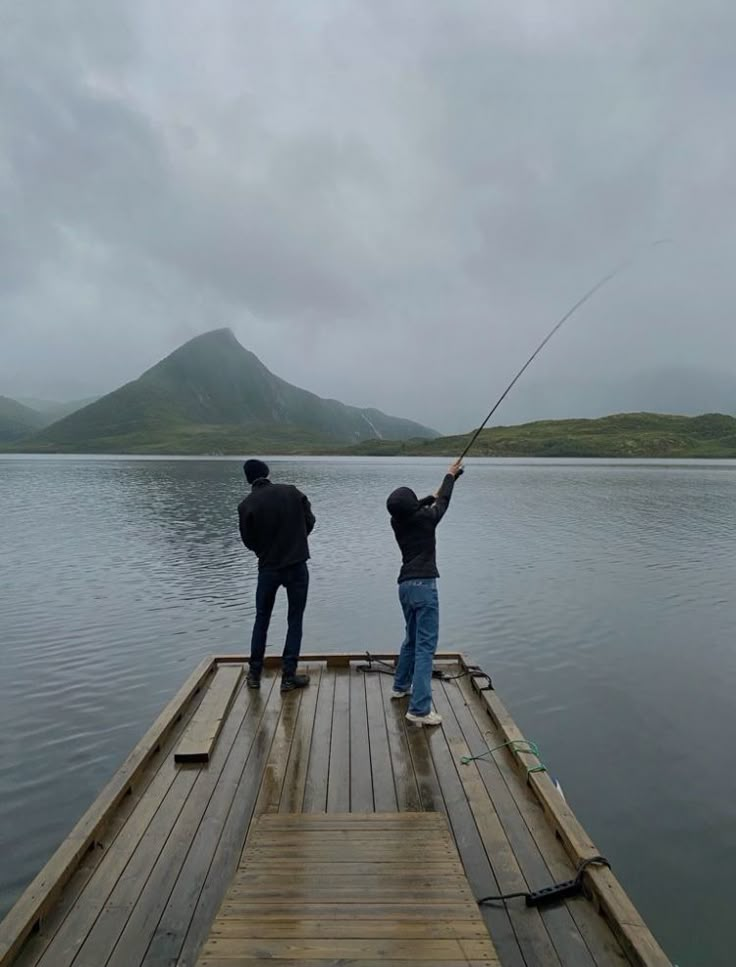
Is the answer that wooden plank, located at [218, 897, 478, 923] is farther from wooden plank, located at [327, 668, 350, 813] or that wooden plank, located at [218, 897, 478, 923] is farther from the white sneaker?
the white sneaker

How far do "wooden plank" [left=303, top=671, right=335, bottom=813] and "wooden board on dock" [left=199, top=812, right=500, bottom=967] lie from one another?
632 mm

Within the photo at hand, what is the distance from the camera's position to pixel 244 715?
7.66 m

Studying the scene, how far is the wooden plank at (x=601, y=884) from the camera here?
3775 millimetres

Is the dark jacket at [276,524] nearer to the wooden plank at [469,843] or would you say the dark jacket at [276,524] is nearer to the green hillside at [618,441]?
the wooden plank at [469,843]

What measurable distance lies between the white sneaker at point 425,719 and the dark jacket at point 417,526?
157 centimetres

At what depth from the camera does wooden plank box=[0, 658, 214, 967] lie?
386cm

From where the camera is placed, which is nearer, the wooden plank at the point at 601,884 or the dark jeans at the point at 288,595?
the wooden plank at the point at 601,884

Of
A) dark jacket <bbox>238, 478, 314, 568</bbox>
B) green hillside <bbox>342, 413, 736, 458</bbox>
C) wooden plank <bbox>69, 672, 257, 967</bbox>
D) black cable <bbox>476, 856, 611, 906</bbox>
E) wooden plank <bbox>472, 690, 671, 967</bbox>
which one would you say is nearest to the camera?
wooden plank <bbox>472, 690, 671, 967</bbox>

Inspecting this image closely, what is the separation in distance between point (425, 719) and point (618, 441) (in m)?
176

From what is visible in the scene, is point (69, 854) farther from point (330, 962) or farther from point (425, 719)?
point (425, 719)

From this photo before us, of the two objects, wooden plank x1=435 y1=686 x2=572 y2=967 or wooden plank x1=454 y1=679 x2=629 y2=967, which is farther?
wooden plank x1=454 y1=679 x2=629 y2=967

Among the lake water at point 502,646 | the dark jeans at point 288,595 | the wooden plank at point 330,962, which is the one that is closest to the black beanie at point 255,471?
the dark jeans at point 288,595

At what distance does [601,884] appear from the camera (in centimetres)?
435

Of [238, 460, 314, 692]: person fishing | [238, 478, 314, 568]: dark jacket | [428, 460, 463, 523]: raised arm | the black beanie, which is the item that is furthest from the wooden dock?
the black beanie
